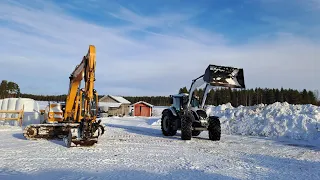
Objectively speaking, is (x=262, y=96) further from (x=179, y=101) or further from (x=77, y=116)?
(x=77, y=116)

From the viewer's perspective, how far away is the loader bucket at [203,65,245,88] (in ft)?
51.4

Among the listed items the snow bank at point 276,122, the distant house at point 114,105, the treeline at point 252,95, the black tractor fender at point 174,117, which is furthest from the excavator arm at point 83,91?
the treeline at point 252,95

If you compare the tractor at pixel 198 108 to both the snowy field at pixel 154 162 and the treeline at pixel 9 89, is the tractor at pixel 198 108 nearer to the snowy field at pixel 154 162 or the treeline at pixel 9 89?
the snowy field at pixel 154 162

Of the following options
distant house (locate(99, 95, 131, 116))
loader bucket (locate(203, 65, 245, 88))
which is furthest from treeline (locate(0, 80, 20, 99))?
loader bucket (locate(203, 65, 245, 88))

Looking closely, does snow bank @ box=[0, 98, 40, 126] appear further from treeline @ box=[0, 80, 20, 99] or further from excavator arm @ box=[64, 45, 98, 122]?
treeline @ box=[0, 80, 20, 99]

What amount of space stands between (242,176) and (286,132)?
38.8 ft

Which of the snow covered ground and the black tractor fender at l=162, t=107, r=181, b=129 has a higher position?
the black tractor fender at l=162, t=107, r=181, b=129

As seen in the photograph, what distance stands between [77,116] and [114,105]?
164ft

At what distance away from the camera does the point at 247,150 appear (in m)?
13.2

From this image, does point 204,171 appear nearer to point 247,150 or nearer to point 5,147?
point 247,150

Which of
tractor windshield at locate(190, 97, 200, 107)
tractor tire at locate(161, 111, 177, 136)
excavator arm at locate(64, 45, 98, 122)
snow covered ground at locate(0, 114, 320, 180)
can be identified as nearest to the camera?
snow covered ground at locate(0, 114, 320, 180)

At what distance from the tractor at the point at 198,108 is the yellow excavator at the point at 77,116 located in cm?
421

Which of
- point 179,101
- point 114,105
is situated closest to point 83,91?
point 179,101

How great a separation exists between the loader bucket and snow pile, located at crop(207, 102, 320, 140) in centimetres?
522
